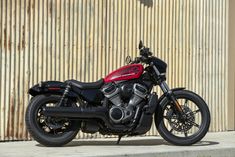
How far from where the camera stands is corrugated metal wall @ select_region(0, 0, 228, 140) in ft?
→ 29.4

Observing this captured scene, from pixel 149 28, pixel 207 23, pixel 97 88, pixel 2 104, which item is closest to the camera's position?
pixel 97 88

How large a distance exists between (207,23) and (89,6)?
9.03ft

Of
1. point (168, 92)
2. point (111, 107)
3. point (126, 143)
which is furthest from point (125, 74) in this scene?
point (126, 143)

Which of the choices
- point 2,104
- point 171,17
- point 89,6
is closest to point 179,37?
point 171,17

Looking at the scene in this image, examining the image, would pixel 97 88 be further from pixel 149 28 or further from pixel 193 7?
pixel 193 7

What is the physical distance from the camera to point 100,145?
8539mm

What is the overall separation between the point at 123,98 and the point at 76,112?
0.79m

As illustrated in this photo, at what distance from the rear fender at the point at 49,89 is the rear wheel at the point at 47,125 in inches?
2.4

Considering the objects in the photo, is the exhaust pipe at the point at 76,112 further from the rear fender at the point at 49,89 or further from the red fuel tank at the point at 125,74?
the red fuel tank at the point at 125,74

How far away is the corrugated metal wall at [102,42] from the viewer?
897 centimetres

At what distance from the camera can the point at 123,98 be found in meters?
8.36

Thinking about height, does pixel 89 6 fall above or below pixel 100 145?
above

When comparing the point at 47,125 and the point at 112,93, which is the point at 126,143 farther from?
the point at 47,125

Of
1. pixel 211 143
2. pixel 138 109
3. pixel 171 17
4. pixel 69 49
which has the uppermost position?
pixel 171 17
